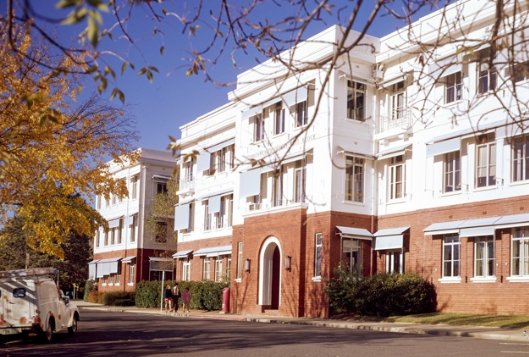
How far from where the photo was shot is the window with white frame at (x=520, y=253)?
28.1m

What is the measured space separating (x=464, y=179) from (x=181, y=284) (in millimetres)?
21979

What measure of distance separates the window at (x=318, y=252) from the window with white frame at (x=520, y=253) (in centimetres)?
901

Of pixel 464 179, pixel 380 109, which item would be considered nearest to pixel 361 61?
pixel 380 109

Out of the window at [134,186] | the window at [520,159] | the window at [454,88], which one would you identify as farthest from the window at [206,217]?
the window at [520,159]

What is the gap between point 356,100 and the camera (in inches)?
1411

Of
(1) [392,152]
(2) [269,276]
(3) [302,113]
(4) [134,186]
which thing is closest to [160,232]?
(4) [134,186]

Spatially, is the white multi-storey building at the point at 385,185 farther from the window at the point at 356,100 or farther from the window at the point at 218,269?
the window at the point at 218,269

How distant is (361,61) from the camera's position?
35.7 meters

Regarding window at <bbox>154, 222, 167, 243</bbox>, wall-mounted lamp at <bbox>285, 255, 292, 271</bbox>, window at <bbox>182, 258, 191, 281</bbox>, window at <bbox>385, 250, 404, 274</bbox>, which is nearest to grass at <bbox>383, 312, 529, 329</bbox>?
window at <bbox>385, 250, 404, 274</bbox>

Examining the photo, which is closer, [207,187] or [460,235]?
[460,235]

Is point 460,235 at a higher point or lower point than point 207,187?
lower

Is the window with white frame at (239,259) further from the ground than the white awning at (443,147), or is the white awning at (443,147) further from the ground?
the white awning at (443,147)

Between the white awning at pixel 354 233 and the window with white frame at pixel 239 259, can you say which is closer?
the white awning at pixel 354 233

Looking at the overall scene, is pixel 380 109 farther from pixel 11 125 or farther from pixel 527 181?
pixel 11 125
